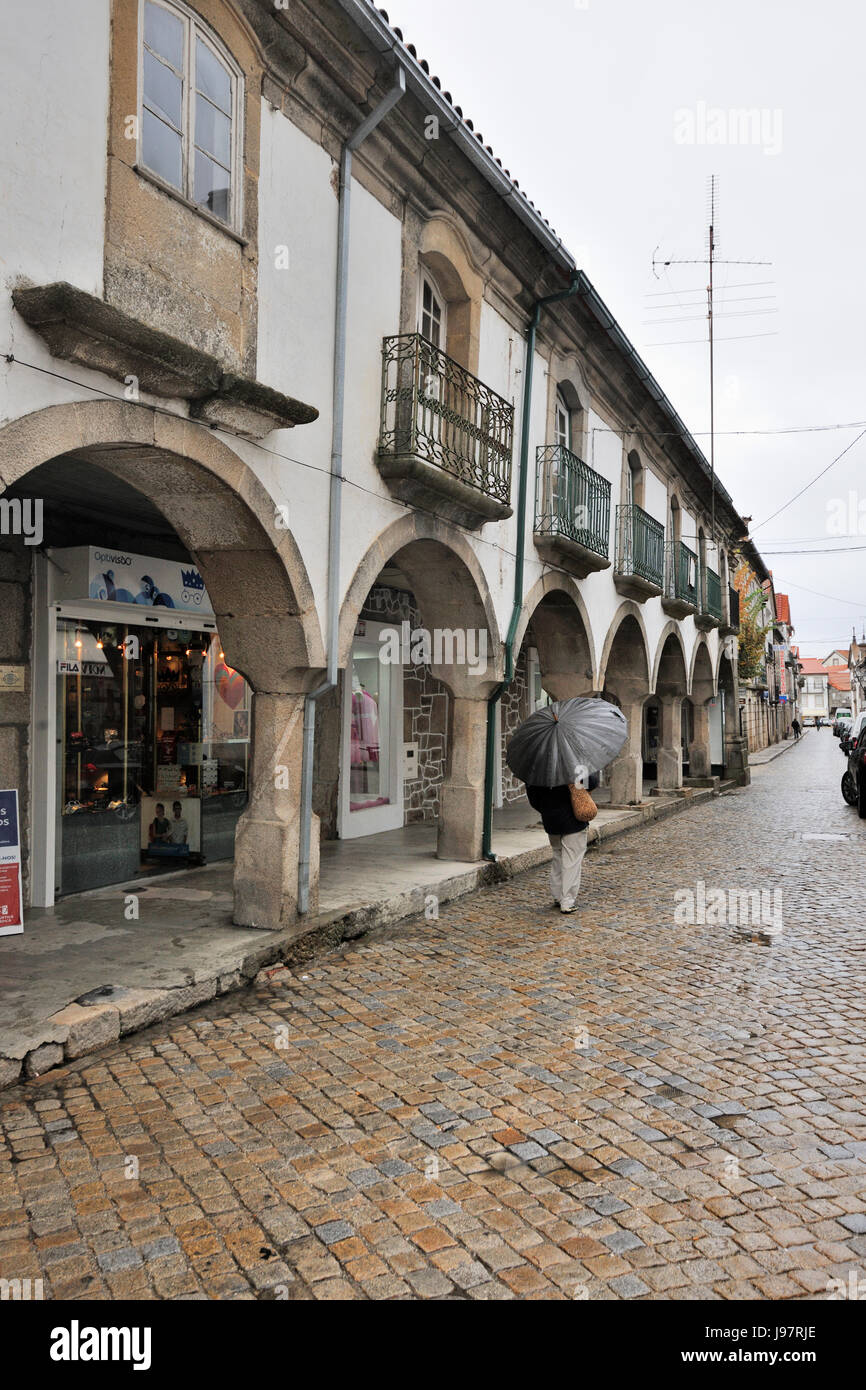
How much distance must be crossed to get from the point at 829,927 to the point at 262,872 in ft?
14.9

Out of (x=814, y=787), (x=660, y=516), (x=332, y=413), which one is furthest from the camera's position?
(x=814, y=787)

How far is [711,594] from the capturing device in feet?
71.3

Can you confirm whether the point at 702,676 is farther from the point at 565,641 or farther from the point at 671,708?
the point at 565,641

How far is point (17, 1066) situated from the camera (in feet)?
14.2

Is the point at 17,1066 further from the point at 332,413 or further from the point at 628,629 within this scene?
the point at 628,629

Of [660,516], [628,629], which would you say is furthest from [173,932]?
[660,516]

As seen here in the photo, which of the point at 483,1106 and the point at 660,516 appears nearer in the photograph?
the point at 483,1106

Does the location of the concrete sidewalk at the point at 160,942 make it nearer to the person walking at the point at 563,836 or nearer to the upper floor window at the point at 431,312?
the person walking at the point at 563,836

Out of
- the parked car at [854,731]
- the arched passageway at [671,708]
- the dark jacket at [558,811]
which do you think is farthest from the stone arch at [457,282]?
the parked car at [854,731]

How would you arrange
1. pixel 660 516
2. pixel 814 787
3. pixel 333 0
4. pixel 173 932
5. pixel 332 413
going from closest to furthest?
pixel 333 0 < pixel 173 932 < pixel 332 413 < pixel 660 516 < pixel 814 787

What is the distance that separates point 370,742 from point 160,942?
5.91m

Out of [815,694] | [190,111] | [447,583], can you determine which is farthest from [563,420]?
[815,694]

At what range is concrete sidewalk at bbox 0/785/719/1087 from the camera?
15.5 feet

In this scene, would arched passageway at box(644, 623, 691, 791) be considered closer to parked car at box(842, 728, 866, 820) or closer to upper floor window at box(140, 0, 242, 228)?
parked car at box(842, 728, 866, 820)
